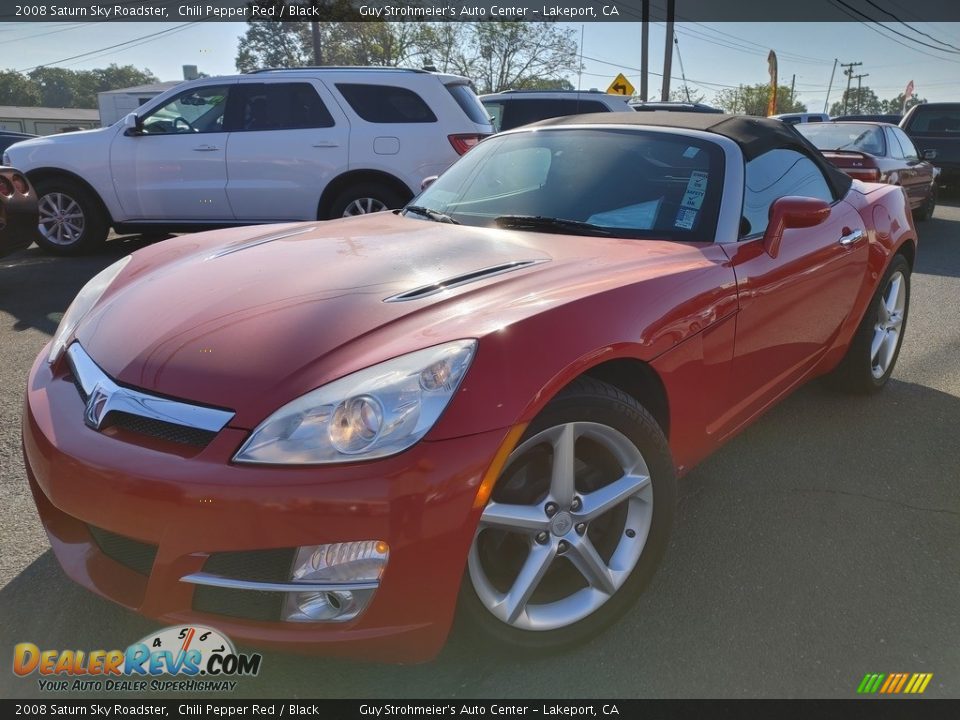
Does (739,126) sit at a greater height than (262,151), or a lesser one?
greater

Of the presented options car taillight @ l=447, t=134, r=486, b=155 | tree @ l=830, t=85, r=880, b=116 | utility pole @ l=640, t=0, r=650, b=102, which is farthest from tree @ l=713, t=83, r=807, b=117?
car taillight @ l=447, t=134, r=486, b=155

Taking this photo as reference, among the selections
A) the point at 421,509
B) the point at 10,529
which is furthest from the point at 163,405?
the point at 10,529

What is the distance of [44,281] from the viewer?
20.9 feet

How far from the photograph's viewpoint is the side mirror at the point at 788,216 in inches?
107

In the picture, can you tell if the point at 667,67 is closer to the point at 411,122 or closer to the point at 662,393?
the point at 411,122

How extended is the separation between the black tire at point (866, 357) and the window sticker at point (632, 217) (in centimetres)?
156

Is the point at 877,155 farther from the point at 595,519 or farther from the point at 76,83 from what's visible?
the point at 76,83

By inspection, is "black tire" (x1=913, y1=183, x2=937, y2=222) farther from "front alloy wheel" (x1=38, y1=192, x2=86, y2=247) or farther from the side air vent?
"front alloy wheel" (x1=38, y1=192, x2=86, y2=247)

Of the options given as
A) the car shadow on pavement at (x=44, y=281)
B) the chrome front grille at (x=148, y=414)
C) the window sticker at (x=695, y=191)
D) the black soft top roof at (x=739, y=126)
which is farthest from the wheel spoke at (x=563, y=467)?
the car shadow on pavement at (x=44, y=281)

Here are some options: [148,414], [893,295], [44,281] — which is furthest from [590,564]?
[44,281]

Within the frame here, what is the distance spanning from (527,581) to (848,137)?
9.83 metres

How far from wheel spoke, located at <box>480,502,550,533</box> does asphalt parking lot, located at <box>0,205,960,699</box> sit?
0.34m

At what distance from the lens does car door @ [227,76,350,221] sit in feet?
23.6

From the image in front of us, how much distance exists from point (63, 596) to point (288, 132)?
5864 millimetres
